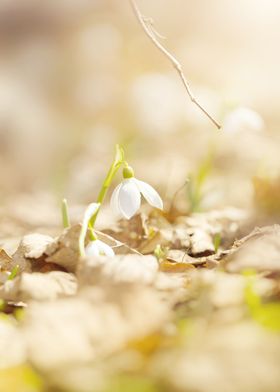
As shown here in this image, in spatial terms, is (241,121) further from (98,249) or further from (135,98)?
(135,98)

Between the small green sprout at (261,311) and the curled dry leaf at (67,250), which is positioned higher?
the small green sprout at (261,311)

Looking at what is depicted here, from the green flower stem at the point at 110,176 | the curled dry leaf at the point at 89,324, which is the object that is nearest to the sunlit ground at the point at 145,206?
the curled dry leaf at the point at 89,324

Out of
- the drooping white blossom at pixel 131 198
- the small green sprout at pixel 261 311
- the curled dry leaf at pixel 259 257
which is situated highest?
the small green sprout at pixel 261 311

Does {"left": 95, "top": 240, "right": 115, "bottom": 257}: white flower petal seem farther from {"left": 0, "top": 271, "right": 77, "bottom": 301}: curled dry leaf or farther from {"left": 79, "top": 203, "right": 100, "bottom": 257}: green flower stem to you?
{"left": 0, "top": 271, "right": 77, "bottom": 301}: curled dry leaf

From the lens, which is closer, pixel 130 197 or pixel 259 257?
pixel 259 257

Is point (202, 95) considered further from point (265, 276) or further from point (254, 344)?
point (254, 344)

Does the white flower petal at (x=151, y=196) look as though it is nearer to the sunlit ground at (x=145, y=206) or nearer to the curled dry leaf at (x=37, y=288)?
the sunlit ground at (x=145, y=206)

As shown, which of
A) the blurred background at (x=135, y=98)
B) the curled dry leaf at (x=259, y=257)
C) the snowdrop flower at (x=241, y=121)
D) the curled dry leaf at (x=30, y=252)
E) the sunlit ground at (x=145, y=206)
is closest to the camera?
the sunlit ground at (x=145, y=206)

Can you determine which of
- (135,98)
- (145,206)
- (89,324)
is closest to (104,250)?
(89,324)
